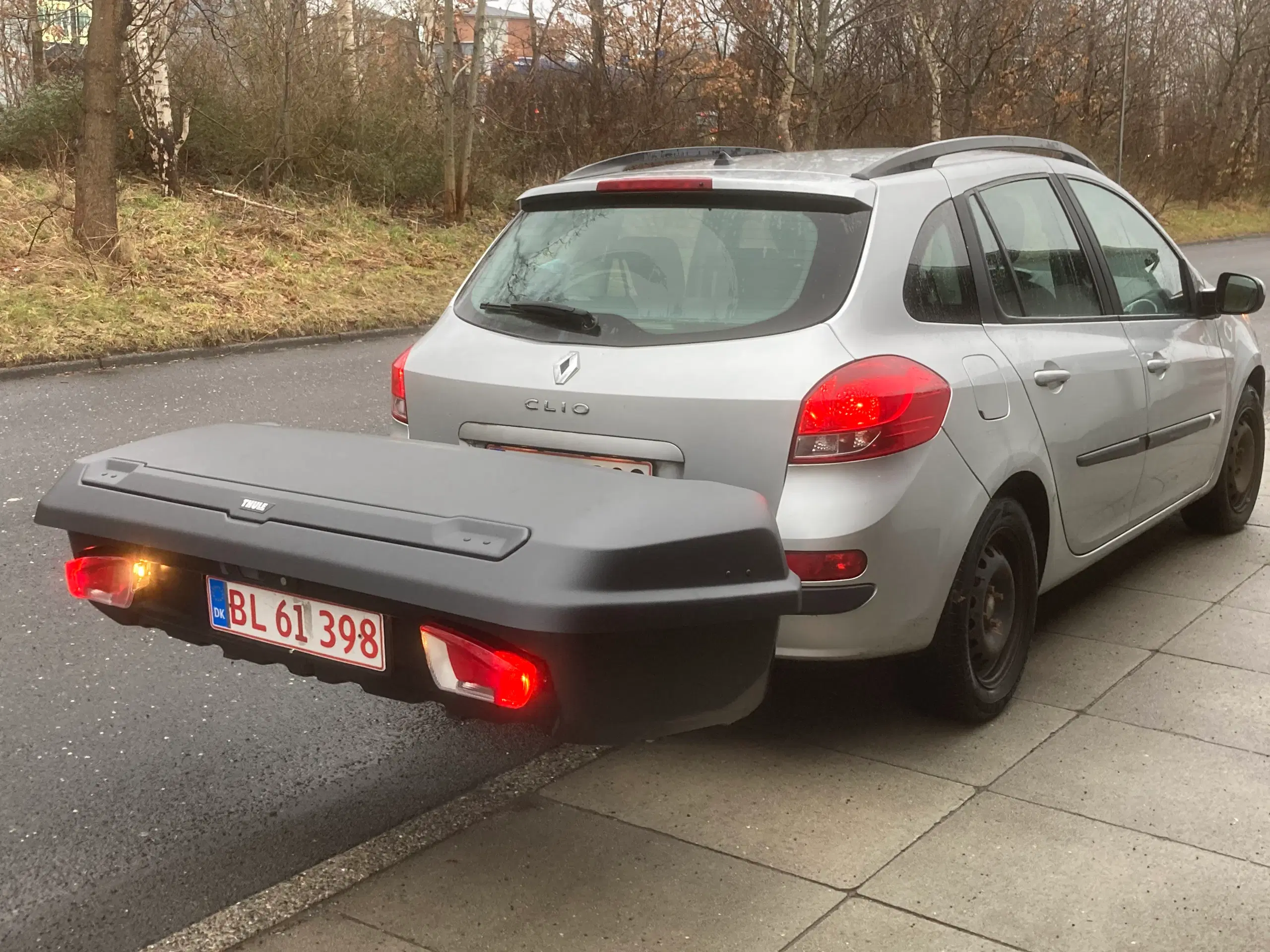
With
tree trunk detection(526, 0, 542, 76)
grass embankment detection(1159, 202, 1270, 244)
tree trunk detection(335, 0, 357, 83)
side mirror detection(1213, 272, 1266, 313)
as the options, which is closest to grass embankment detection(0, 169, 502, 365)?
tree trunk detection(335, 0, 357, 83)

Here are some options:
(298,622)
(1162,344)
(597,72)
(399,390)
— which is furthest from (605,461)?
(597,72)

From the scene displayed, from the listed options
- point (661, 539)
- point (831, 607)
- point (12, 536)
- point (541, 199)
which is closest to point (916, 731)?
point (831, 607)

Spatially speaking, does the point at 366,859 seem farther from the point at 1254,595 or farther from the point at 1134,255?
the point at 1254,595

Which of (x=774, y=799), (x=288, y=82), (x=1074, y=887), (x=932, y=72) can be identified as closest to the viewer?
(x=1074, y=887)

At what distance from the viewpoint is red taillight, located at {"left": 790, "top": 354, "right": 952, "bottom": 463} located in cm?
337

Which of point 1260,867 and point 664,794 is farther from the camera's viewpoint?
point 664,794

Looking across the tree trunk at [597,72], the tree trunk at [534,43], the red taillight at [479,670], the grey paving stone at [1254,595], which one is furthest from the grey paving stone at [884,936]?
the tree trunk at [534,43]

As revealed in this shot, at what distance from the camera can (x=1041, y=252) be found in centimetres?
443

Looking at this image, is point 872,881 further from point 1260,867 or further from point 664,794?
point 1260,867

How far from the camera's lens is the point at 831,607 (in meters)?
3.40

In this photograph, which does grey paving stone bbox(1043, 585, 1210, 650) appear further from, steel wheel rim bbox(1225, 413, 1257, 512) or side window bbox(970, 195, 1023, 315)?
side window bbox(970, 195, 1023, 315)

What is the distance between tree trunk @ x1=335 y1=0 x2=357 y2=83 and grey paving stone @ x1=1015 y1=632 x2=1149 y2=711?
57.2 ft

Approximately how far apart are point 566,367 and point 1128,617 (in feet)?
8.47

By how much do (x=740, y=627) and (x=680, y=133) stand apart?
21.1 m
